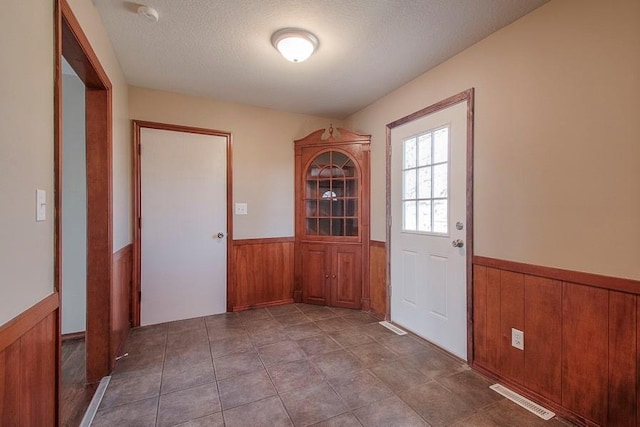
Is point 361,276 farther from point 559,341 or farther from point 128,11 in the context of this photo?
point 128,11

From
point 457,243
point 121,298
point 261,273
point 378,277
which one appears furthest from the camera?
point 261,273

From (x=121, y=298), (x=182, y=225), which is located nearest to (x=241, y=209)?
(x=182, y=225)

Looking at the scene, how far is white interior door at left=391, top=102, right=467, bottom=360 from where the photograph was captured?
7.57 ft

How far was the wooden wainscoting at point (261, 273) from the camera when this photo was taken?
3389 mm

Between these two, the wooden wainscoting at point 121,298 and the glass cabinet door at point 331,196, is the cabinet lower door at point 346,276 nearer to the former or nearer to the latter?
the glass cabinet door at point 331,196

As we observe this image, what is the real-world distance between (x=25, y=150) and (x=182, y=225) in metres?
2.19

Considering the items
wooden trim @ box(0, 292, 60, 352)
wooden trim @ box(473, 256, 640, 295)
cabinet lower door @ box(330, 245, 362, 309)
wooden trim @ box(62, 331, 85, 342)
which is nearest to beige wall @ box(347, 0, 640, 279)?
wooden trim @ box(473, 256, 640, 295)

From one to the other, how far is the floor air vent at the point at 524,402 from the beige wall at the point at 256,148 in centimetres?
250

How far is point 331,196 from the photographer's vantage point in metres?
3.59

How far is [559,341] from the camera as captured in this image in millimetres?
1701

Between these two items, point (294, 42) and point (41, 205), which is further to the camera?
point (294, 42)

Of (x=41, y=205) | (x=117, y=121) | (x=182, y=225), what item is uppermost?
(x=117, y=121)

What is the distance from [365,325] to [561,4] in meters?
2.81

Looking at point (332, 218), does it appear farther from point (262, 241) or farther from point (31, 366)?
point (31, 366)
